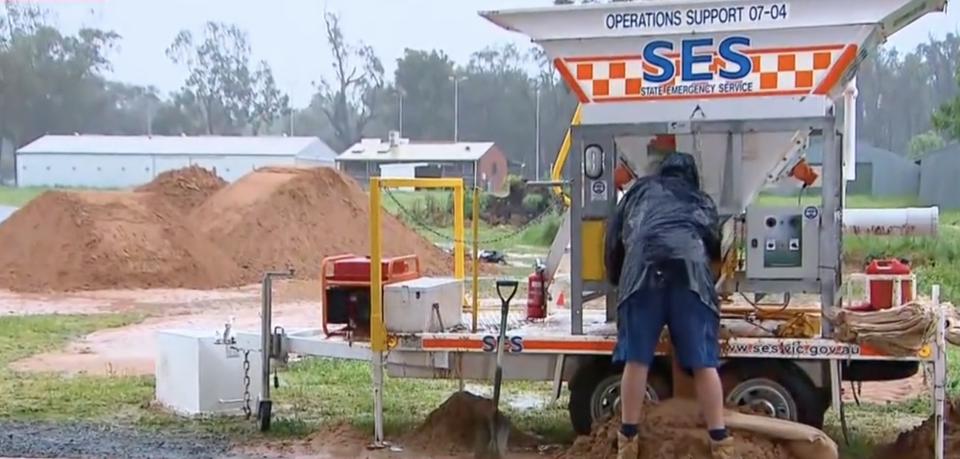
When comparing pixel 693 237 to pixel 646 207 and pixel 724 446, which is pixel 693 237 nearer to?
pixel 646 207

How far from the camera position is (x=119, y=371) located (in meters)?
11.2

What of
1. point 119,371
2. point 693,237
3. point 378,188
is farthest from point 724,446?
point 119,371

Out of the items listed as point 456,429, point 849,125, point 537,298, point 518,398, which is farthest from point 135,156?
point 849,125

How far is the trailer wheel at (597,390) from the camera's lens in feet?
21.8

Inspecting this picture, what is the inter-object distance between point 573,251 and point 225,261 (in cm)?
1792

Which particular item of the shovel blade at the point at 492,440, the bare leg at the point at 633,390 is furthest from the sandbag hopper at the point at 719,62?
the shovel blade at the point at 492,440

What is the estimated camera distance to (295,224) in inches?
1005

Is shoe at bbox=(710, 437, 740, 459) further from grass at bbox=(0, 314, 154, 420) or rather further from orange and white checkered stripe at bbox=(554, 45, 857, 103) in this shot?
grass at bbox=(0, 314, 154, 420)

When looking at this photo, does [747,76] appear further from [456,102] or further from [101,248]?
[456,102]

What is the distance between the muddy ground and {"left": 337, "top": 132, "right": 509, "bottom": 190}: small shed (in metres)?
27.4

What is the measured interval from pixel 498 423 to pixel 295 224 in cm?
1899

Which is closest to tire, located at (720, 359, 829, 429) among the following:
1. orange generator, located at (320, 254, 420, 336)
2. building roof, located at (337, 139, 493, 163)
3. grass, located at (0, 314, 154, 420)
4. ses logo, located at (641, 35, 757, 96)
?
ses logo, located at (641, 35, 757, 96)

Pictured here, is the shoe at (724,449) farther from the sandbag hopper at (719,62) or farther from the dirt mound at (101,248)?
the dirt mound at (101,248)

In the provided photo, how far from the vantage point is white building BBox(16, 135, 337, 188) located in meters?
59.7
